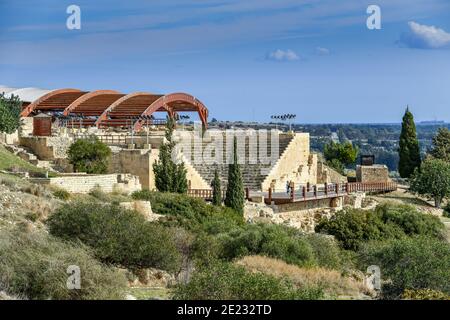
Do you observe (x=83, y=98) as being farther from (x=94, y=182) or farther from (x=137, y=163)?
(x=94, y=182)

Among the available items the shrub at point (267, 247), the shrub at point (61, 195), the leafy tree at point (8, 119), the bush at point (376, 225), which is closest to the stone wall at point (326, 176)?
the bush at point (376, 225)

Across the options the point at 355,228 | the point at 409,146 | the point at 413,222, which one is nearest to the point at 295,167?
the point at 409,146

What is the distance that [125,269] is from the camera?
1944cm

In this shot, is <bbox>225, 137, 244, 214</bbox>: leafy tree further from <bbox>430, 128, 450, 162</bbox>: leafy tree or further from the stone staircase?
<bbox>430, 128, 450, 162</bbox>: leafy tree

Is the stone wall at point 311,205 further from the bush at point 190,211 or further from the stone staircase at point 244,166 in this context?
the bush at point 190,211

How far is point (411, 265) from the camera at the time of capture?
794 inches

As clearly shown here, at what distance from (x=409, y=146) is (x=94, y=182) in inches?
914

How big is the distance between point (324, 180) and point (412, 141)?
17.5 ft

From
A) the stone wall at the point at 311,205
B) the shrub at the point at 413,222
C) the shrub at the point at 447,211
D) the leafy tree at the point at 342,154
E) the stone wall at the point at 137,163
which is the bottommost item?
the shrub at the point at 447,211

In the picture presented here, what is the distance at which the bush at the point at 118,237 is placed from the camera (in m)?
19.2

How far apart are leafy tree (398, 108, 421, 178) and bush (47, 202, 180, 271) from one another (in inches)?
1155

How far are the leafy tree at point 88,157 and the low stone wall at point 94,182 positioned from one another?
1.42 m

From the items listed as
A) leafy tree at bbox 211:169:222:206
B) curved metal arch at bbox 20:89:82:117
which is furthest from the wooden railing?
curved metal arch at bbox 20:89:82:117
